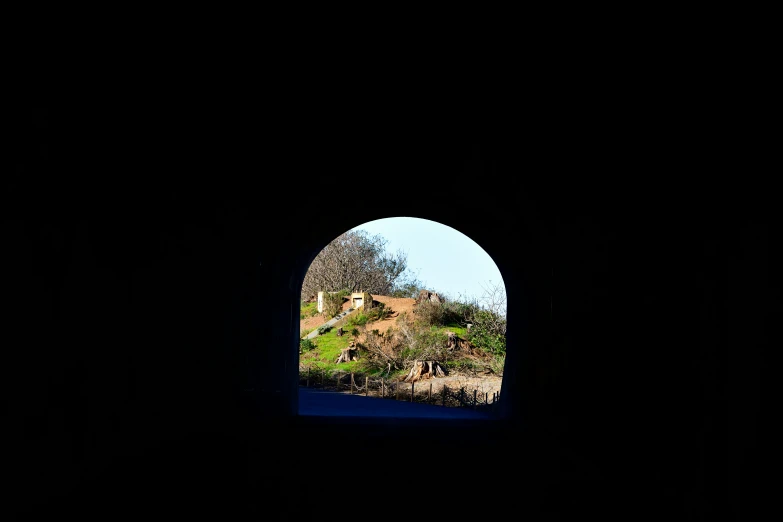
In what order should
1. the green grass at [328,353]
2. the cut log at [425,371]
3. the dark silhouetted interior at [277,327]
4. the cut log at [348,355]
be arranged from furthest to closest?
the cut log at [348,355]
the green grass at [328,353]
the cut log at [425,371]
the dark silhouetted interior at [277,327]

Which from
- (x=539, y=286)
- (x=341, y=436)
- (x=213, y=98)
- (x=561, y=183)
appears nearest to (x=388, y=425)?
(x=341, y=436)

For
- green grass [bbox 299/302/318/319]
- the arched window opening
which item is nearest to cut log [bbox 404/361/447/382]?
the arched window opening

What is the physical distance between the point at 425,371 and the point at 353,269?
12.4m

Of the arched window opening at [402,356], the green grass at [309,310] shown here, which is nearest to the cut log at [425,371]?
the arched window opening at [402,356]

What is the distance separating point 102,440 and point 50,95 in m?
2.15

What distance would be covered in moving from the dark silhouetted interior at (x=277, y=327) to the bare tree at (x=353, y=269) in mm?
19690

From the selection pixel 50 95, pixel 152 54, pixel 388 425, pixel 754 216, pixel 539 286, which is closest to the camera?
pixel 754 216

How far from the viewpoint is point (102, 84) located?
9.80 ft

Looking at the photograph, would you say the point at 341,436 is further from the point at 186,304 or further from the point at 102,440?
the point at 102,440

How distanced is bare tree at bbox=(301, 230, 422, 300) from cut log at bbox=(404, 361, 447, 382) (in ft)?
37.7

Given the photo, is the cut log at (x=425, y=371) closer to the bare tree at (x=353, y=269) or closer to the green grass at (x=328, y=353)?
the green grass at (x=328, y=353)

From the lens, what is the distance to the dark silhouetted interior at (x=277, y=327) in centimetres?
270

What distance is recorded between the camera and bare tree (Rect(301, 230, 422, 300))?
2642cm

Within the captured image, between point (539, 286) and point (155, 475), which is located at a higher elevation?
point (539, 286)
